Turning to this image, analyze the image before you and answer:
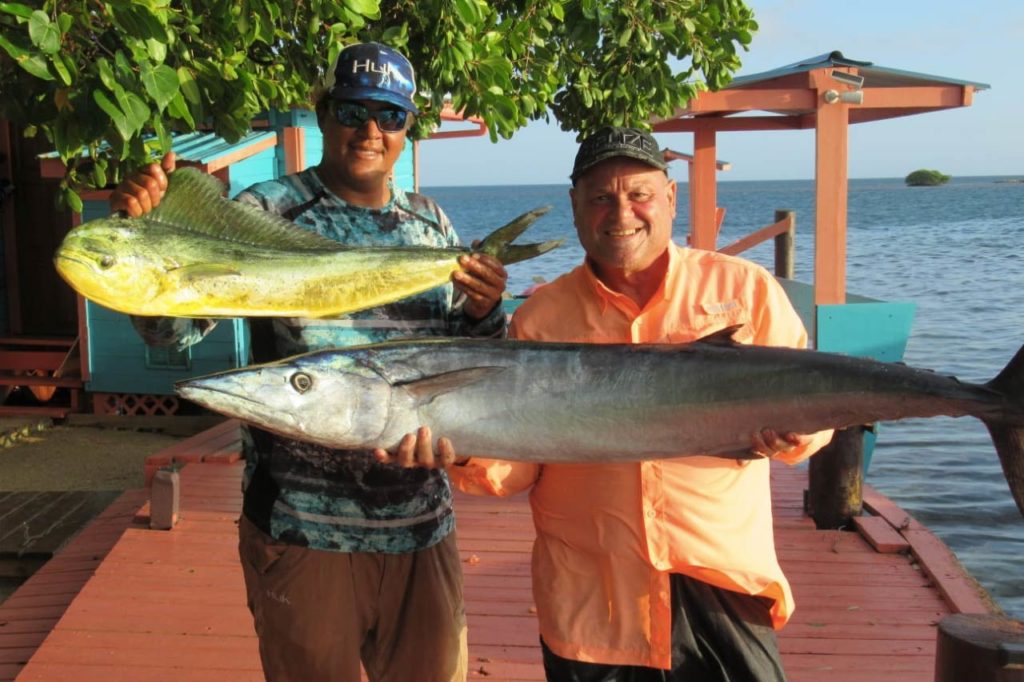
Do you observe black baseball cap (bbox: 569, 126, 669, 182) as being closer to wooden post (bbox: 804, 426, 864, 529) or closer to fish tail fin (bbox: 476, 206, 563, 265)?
fish tail fin (bbox: 476, 206, 563, 265)

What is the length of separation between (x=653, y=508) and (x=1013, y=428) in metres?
0.93

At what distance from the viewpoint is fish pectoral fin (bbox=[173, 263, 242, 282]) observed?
2.28 meters

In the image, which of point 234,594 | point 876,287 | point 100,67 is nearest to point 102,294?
point 100,67

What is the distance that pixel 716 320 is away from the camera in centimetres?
276

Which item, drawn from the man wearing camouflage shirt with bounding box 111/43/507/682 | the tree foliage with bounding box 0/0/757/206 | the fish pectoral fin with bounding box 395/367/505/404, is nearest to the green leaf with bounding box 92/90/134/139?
the tree foliage with bounding box 0/0/757/206

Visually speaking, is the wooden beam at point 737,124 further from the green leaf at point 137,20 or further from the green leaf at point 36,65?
the green leaf at point 36,65

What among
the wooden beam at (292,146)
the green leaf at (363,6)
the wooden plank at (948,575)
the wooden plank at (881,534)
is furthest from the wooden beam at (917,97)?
the green leaf at (363,6)

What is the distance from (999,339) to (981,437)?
26.5 feet

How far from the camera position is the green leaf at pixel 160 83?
232 centimetres

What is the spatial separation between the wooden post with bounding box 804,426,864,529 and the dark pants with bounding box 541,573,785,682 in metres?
3.69

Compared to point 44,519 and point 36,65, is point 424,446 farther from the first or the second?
point 44,519

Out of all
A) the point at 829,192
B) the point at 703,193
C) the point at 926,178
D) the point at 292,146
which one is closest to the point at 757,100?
the point at 829,192

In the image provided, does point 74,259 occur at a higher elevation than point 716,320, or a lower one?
higher

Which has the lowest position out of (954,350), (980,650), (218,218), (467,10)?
(954,350)
